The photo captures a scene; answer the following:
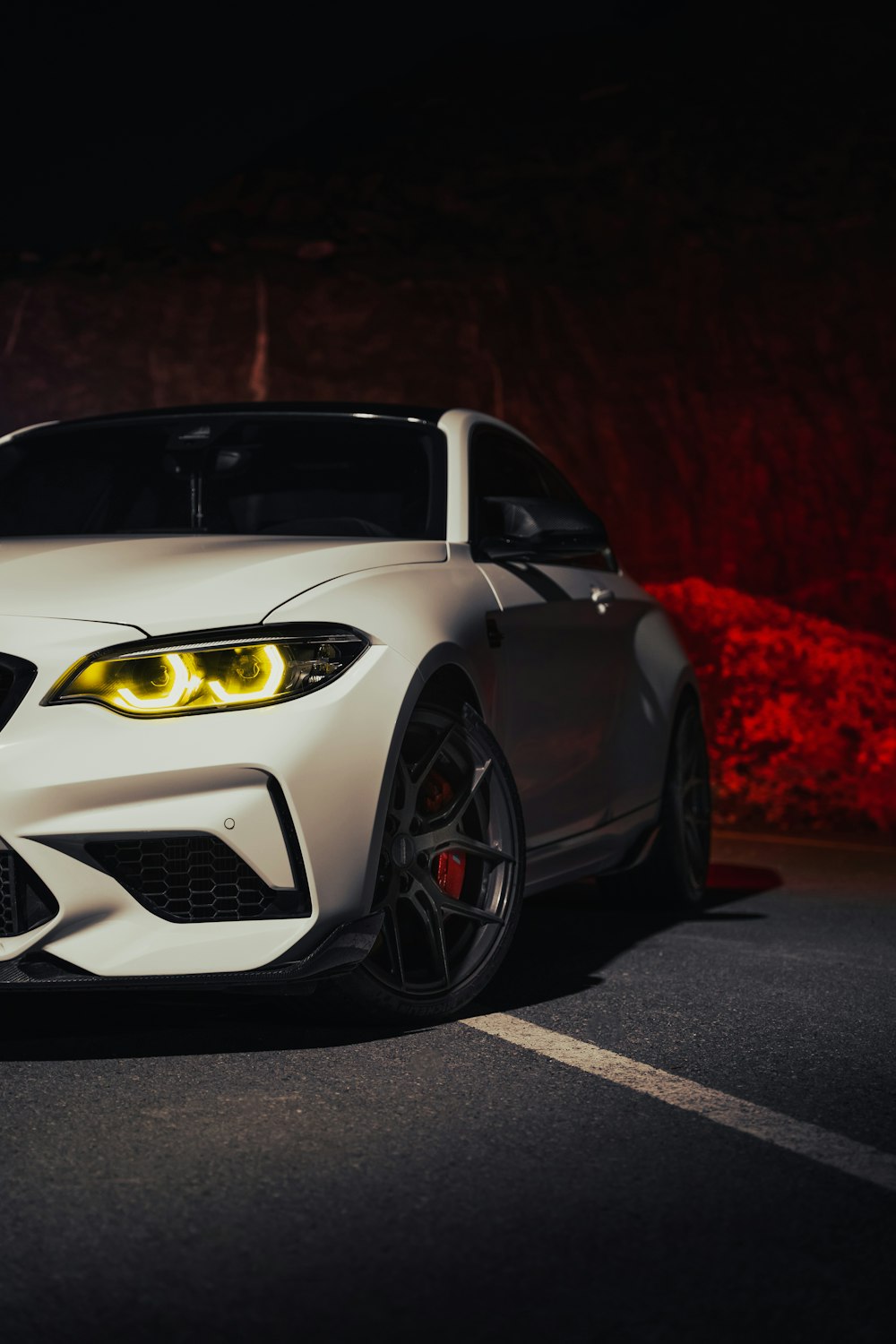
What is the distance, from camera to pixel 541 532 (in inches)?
209

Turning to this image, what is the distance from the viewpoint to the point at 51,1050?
4312 millimetres

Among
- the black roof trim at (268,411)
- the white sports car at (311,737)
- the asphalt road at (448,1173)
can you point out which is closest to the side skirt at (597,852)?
the white sports car at (311,737)

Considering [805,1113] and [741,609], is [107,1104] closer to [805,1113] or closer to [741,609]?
[805,1113]

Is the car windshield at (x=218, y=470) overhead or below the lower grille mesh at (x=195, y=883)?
overhead

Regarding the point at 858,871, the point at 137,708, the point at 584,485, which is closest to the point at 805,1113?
the point at 137,708

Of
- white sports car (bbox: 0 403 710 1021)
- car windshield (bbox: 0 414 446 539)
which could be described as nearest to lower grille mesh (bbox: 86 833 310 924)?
white sports car (bbox: 0 403 710 1021)

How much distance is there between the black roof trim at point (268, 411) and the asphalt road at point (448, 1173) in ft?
5.88

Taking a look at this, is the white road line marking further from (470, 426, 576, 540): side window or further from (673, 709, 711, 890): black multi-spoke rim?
(673, 709, 711, 890): black multi-spoke rim

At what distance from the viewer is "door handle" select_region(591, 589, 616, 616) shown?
600 centimetres

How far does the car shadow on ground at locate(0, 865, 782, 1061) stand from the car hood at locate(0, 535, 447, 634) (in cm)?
85

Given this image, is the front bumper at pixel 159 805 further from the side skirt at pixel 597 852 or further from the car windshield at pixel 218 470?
the car windshield at pixel 218 470

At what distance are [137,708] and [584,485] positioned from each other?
16510mm

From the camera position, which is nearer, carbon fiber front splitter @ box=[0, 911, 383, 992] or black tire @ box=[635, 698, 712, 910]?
carbon fiber front splitter @ box=[0, 911, 383, 992]

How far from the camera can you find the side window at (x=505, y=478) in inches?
219
